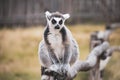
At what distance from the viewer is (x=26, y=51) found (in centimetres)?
324

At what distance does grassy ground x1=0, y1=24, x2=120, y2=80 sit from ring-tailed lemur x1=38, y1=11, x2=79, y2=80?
1149 mm

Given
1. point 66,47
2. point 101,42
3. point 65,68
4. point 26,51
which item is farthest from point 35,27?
point 65,68

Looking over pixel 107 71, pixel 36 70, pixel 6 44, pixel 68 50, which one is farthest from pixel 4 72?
pixel 68 50

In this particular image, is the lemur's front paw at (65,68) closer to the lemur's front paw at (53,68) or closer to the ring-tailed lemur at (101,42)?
the lemur's front paw at (53,68)

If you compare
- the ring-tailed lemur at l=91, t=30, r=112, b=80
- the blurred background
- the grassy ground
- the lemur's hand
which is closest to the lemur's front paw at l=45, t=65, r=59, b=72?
the lemur's hand

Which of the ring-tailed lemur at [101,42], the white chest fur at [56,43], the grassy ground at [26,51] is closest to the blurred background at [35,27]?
the grassy ground at [26,51]

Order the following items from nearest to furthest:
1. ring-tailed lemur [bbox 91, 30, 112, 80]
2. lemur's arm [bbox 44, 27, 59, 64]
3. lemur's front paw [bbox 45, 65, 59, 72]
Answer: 1. lemur's front paw [bbox 45, 65, 59, 72]
2. lemur's arm [bbox 44, 27, 59, 64]
3. ring-tailed lemur [bbox 91, 30, 112, 80]

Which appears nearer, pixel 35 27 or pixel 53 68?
pixel 53 68

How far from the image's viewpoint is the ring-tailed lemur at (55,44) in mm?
1678

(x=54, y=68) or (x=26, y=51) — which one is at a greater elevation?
(x=54, y=68)

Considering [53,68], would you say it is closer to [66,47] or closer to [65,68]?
[65,68]

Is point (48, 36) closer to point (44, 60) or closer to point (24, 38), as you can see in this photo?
point (44, 60)

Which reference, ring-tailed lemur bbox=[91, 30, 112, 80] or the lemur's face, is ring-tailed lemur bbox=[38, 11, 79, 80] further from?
ring-tailed lemur bbox=[91, 30, 112, 80]

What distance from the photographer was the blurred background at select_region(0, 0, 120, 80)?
307 cm
